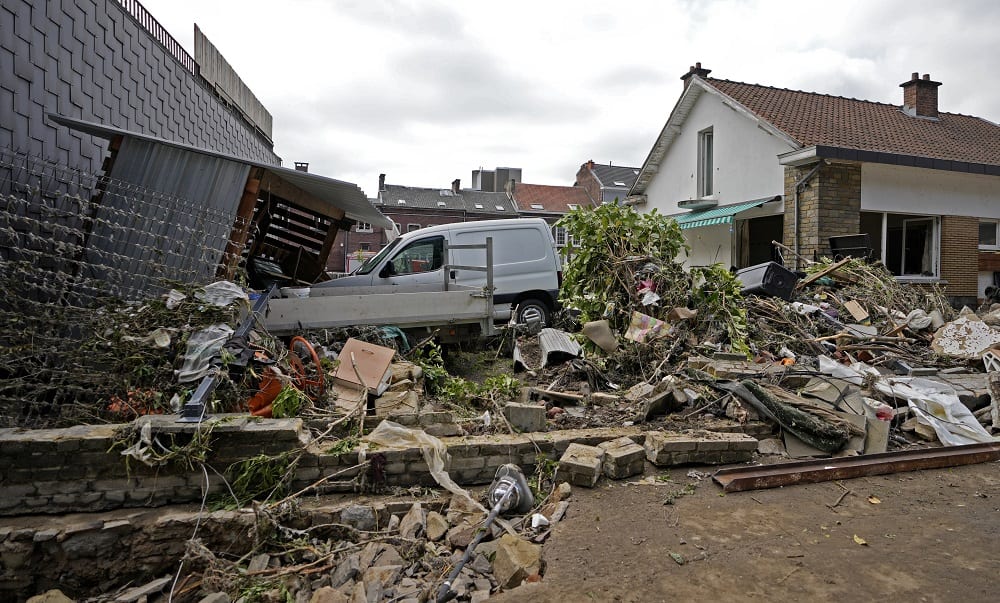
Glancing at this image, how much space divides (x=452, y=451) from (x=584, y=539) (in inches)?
44.4

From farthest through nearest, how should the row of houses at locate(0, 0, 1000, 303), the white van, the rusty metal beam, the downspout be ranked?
the downspout < the white van < the row of houses at locate(0, 0, 1000, 303) < the rusty metal beam

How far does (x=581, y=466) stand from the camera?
3.58m

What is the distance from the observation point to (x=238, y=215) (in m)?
5.63

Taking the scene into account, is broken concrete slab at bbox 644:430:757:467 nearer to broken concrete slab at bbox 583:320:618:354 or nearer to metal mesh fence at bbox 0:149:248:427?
broken concrete slab at bbox 583:320:618:354

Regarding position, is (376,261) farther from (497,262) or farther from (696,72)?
(696,72)

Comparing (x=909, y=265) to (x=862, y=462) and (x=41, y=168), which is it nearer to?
(x=862, y=462)

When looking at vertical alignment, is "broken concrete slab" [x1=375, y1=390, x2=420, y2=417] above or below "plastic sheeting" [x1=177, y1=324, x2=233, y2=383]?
below

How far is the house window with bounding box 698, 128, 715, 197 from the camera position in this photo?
14.8 metres

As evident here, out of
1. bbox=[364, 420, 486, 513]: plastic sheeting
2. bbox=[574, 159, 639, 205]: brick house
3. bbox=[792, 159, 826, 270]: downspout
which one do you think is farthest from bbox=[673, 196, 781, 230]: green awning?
bbox=[574, 159, 639, 205]: brick house

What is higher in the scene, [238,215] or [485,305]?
[238,215]

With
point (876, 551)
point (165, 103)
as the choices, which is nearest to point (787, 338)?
point (876, 551)

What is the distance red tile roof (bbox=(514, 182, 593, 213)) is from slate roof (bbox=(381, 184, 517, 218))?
2.93 ft

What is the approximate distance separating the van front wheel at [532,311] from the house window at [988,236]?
12.0 m

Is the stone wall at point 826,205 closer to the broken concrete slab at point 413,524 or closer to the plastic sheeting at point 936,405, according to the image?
the plastic sheeting at point 936,405
